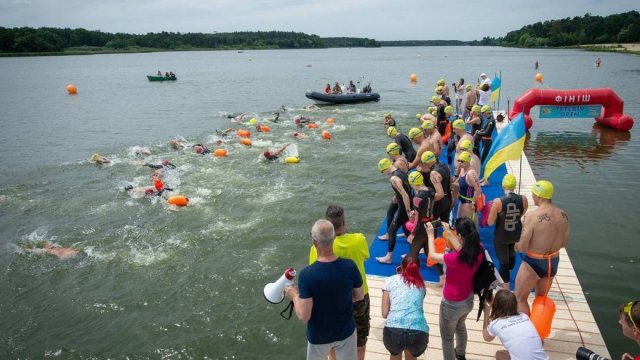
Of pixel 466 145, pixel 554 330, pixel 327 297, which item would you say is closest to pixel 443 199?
pixel 466 145

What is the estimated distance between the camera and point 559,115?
17.4m

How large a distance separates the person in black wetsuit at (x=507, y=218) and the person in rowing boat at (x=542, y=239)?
21.6 inches

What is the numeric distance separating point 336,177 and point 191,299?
7.42 m

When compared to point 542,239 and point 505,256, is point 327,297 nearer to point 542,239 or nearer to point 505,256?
point 542,239

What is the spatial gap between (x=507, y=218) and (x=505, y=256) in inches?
24.0

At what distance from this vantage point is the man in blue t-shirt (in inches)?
125

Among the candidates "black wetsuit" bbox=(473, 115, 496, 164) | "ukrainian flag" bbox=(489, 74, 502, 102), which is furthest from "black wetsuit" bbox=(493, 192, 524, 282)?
"ukrainian flag" bbox=(489, 74, 502, 102)

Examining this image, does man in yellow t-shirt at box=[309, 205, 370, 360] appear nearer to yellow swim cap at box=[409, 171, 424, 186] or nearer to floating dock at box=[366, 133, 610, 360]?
floating dock at box=[366, 133, 610, 360]

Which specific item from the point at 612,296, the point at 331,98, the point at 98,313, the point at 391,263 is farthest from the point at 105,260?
the point at 331,98

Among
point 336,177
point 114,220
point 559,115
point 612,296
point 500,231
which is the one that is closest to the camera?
point 500,231

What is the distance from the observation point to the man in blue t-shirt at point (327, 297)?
10.4 feet

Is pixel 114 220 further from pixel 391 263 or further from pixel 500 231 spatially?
pixel 500 231

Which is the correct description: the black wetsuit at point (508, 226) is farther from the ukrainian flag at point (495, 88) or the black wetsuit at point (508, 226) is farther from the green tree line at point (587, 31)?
the green tree line at point (587, 31)

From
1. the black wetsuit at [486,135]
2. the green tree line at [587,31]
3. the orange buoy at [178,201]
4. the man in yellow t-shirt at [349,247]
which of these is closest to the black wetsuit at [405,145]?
the black wetsuit at [486,135]
